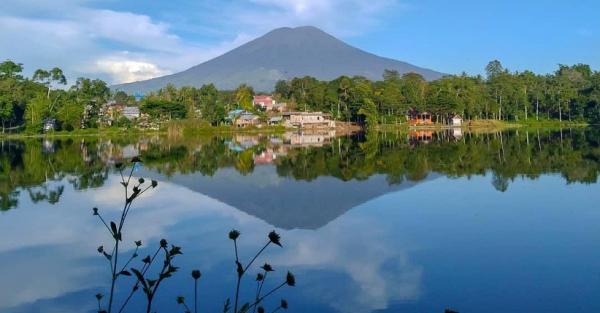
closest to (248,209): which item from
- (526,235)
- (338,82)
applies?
(526,235)

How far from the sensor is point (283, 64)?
181m

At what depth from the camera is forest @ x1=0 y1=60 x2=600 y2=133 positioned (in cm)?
4394

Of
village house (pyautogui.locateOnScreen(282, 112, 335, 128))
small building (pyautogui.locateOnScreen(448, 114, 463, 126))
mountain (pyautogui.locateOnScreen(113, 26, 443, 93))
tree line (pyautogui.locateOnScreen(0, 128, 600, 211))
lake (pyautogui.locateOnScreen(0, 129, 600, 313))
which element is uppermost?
mountain (pyautogui.locateOnScreen(113, 26, 443, 93))

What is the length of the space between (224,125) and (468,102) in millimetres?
21677

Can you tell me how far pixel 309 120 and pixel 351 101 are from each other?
4281 mm

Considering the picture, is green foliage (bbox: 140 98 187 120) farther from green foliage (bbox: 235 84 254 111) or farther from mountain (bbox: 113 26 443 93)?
mountain (bbox: 113 26 443 93)

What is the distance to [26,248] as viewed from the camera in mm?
7094

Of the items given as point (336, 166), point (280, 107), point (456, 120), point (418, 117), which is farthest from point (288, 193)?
point (280, 107)

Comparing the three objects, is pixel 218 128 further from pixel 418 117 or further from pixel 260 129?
pixel 418 117

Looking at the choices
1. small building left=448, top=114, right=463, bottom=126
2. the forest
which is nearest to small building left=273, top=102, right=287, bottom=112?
the forest

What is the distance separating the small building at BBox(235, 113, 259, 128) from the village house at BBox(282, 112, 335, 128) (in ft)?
9.37

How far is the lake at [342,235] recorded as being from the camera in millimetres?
4934

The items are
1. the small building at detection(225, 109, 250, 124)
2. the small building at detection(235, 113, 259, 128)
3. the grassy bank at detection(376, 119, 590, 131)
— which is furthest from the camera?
the small building at detection(225, 109, 250, 124)

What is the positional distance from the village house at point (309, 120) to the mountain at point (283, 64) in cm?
10972
